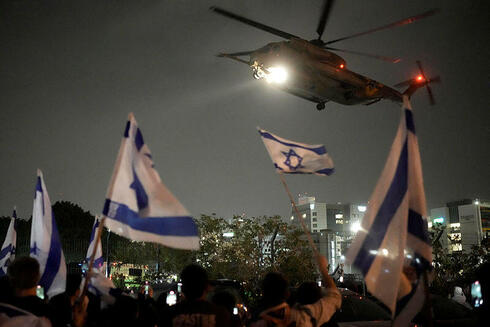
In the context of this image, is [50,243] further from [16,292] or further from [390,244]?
[390,244]

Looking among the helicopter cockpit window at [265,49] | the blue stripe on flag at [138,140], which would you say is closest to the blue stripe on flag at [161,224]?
the blue stripe on flag at [138,140]

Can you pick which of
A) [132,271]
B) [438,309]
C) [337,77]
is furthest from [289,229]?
[438,309]

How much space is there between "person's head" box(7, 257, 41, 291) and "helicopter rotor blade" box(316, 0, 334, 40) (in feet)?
46.4

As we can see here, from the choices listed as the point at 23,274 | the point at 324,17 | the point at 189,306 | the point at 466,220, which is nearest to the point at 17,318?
the point at 23,274

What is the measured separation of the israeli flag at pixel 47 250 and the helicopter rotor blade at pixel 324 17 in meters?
12.0

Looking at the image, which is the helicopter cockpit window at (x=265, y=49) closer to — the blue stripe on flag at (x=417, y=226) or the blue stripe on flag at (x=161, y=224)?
the blue stripe on flag at (x=161, y=224)

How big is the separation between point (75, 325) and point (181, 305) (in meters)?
0.95

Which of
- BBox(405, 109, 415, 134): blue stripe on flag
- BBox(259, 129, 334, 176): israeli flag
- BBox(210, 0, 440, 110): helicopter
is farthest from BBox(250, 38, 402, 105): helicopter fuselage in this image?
BBox(405, 109, 415, 134): blue stripe on flag

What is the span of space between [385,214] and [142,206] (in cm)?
239

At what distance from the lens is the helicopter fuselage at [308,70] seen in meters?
16.1

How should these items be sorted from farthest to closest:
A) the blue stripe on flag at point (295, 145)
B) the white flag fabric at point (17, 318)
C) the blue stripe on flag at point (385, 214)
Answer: the blue stripe on flag at point (295, 145), the blue stripe on flag at point (385, 214), the white flag fabric at point (17, 318)

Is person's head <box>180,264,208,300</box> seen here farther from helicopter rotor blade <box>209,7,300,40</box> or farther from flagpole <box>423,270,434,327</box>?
helicopter rotor blade <box>209,7,300,40</box>

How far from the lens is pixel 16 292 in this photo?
4.11 meters

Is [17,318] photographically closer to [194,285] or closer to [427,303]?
[194,285]
